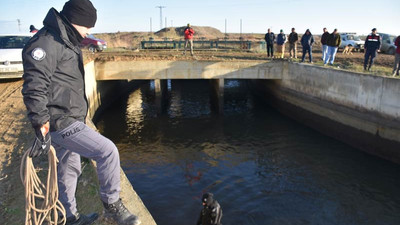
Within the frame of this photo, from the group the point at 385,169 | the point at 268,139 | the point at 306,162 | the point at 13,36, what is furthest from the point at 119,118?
the point at 385,169

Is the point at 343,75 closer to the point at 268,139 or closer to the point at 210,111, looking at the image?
the point at 268,139

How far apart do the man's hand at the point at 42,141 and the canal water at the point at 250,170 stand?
18.3 ft

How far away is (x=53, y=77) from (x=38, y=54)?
0.33 metres

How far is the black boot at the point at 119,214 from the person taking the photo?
3.73m

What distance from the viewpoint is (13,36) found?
14.9 meters

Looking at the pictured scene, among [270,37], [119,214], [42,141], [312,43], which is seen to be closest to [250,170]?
[119,214]

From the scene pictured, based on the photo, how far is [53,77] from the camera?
304cm

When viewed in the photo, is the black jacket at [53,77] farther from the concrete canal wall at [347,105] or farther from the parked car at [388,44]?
the parked car at [388,44]

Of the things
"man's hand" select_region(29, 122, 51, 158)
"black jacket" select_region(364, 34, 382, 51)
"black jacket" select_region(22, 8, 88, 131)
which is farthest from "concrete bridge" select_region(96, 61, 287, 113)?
"man's hand" select_region(29, 122, 51, 158)

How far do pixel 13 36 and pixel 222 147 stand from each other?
1176 centimetres

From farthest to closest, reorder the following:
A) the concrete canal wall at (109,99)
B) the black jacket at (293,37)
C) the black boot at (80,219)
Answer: the black jacket at (293,37)
the concrete canal wall at (109,99)
the black boot at (80,219)

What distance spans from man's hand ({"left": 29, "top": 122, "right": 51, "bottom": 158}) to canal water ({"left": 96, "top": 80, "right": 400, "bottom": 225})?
A: 5.58m

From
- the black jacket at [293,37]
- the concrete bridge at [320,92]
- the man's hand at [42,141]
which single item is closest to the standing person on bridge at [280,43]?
the black jacket at [293,37]

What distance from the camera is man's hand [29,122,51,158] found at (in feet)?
9.43
